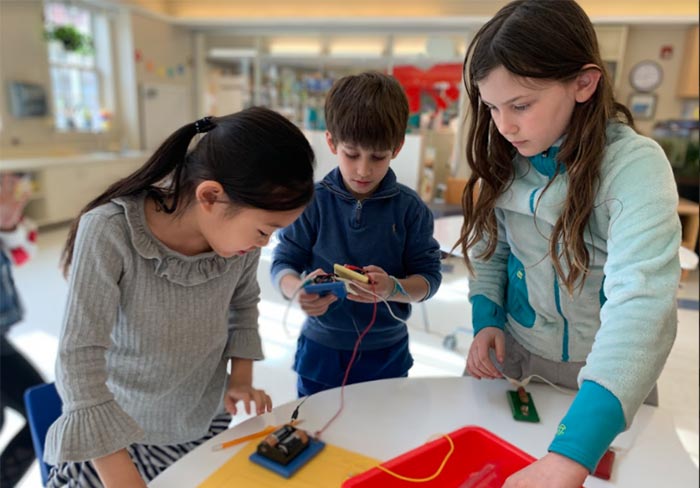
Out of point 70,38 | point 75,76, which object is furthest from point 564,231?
point 75,76

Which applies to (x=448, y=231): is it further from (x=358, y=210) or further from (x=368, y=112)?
(x=368, y=112)

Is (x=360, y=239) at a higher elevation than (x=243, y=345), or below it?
higher

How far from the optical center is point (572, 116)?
762 millimetres

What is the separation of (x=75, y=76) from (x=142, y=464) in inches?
245

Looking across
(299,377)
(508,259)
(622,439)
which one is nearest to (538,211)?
(508,259)

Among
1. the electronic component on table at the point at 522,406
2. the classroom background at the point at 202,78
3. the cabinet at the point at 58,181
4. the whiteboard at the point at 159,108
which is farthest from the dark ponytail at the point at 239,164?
the whiteboard at the point at 159,108

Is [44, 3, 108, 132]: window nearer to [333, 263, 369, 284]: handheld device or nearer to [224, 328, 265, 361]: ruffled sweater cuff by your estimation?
[224, 328, 265, 361]: ruffled sweater cuff

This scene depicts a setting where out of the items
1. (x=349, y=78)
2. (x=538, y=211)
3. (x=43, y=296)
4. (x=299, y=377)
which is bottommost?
(x=43, y=296)

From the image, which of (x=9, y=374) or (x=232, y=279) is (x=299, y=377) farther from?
(x=9, y=374)

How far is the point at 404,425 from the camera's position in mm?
863

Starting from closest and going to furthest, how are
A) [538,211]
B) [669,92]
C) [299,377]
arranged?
1. [538,211]
2. [299,377]
3. [669,92]

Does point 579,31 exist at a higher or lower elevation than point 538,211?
higher

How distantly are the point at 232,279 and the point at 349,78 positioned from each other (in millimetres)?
433

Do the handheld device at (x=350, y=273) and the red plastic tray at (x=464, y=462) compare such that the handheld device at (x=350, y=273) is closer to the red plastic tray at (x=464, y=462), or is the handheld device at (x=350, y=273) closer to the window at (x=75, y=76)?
the red plastic tray at (x=464, y=462)
